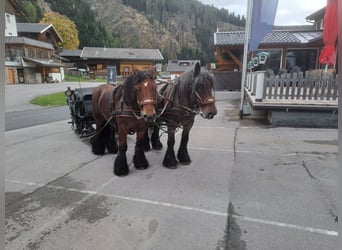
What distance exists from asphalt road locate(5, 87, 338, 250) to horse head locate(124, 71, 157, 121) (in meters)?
1.15

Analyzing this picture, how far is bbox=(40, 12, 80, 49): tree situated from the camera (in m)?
51.2

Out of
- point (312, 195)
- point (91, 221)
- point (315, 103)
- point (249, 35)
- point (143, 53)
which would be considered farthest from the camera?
point (143, 53)

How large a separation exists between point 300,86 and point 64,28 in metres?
57.3

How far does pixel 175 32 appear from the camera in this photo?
108m

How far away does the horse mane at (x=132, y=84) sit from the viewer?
309 cm

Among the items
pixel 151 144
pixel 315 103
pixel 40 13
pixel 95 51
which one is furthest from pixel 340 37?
pixel 40 13

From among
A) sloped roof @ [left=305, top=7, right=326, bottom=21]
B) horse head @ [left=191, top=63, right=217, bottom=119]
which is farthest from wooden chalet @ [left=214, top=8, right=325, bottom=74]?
horse head @ [left=191, top=63, right=217, bottom=119]

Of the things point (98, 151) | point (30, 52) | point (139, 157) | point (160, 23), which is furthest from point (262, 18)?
point (160, 23)

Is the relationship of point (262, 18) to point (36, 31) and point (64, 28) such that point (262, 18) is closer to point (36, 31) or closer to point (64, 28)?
point (36, 31)

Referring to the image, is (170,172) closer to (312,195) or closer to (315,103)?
(312,195)

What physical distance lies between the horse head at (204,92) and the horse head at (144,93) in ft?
2.32

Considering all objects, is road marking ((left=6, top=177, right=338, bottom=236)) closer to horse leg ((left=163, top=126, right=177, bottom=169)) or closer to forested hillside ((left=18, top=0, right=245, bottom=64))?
horse leg ((left=163, top=126, right=177, bottom=169))

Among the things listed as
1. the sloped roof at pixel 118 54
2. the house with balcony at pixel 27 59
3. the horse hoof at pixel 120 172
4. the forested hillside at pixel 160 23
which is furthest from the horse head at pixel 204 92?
the forested hillside at pixel 160 23

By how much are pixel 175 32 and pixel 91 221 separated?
115043mm
